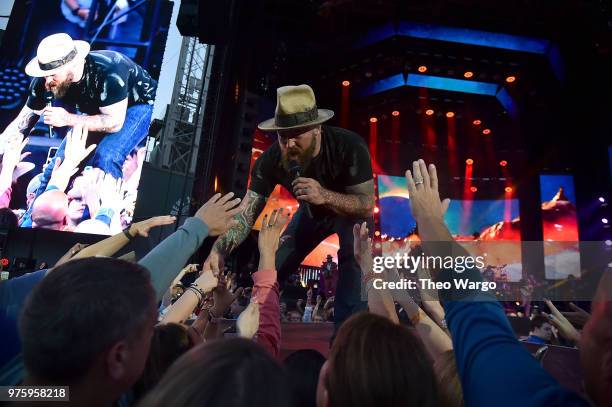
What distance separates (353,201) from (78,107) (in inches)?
407

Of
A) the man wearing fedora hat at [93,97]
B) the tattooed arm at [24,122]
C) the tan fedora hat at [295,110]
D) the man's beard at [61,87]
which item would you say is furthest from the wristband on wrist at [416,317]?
the tattooed arm at [24,122]

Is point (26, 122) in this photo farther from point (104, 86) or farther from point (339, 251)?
point (339, 251)

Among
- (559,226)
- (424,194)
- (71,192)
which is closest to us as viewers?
(424,194)

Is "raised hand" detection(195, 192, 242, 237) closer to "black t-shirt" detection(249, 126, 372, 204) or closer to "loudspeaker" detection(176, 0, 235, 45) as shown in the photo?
"black t-shirt" detection(249, 126, 372, 204)

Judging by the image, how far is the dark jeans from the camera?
9.68ft

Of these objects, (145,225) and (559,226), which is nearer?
(145,225)

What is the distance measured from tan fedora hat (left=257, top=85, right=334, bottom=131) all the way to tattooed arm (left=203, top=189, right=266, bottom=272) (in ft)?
2.09

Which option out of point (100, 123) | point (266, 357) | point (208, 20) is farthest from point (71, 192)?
point (266, 357)

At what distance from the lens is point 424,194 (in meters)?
1.21

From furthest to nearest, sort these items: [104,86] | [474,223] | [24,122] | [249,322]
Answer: [474,223] → [104,86] → [24,122] → [249,322]

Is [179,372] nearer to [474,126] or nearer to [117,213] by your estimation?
[117,213]

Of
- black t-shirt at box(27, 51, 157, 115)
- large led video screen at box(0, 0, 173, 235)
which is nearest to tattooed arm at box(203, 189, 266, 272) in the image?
large led video screen at box(0, 0, 173, 235)

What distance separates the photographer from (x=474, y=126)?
1291cm

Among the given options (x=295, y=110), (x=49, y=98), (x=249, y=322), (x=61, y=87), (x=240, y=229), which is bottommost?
(x=249, y=322)
